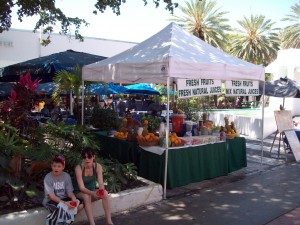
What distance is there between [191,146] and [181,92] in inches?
44.2

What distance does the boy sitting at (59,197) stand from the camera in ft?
13.2

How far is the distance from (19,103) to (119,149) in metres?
2.84

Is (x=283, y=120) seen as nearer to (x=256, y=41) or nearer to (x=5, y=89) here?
(x=5, y=89)

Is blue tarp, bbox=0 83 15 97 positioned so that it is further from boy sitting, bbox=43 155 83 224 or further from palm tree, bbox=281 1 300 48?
palm tree, bbox=281 1 300 48

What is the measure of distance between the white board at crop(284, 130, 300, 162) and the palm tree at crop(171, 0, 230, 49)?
19.8 m

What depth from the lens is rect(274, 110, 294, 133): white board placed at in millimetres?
9248

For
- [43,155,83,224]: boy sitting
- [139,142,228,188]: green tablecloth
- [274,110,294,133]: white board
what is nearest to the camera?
[43,155,83,224]: boy sitting

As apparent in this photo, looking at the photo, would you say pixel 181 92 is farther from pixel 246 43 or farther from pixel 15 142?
pixel 246 43

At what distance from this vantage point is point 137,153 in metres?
6.91

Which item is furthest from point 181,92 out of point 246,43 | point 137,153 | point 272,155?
point 246,43

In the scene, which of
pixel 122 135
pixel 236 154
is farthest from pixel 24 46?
pixel 236 154

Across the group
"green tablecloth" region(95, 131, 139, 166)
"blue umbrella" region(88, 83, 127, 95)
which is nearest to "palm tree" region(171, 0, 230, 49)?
"blue umbrella" region(88, 83, 127, 95)

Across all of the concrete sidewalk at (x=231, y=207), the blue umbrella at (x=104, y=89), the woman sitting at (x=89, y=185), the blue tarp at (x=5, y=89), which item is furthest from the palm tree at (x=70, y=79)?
the woman sitting at (x=89, y=185)

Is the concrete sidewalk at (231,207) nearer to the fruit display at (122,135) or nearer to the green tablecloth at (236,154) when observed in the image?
the green tablecloth at (236,154)
